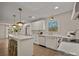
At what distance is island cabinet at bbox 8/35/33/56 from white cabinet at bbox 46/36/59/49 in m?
0.33

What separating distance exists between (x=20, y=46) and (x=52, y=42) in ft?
2.10

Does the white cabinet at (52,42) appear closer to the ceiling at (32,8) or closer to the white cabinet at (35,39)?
the white cabinet at (35,39)

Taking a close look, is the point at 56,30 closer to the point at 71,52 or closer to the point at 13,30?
the point at 71,52

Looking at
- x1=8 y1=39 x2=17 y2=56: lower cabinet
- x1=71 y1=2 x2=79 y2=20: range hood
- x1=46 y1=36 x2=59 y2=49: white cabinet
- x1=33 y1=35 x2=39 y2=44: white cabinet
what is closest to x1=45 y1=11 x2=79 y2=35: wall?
x1=71 y1=2 x2=79 y2=20: range hood

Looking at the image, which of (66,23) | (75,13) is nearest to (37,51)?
(66,23)

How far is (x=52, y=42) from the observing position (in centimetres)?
194

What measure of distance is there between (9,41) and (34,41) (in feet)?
1.58

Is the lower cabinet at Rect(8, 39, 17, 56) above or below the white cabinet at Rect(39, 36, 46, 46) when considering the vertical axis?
below

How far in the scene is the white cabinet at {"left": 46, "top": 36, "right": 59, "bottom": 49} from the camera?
192 centimetres

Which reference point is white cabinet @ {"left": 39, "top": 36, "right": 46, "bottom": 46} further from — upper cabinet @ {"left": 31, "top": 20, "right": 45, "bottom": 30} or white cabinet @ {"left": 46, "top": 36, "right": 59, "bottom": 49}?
upper cabinet @ {"left": 31, "top": 20, "right": 45, "bottom": 30}

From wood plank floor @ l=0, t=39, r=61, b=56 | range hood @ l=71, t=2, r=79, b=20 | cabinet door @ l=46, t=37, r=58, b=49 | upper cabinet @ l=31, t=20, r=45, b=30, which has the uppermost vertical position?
range hood @ l=71, t=2, r=79, b=20

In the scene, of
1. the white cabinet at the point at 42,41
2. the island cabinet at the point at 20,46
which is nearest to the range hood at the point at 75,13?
the white cabinet at the point at 42,41

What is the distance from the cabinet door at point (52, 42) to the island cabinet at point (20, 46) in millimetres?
334

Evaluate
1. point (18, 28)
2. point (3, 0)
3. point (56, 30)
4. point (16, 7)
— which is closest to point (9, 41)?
point (18, 28)
